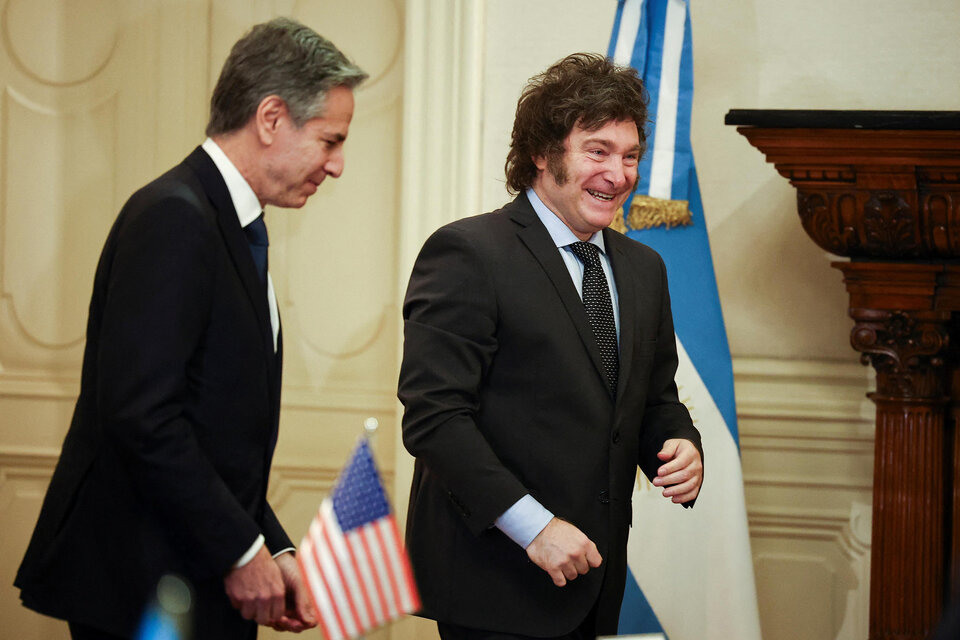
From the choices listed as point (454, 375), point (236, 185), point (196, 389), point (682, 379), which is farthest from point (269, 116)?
point (682, 379)

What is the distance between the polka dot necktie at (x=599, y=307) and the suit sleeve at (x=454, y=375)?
22cm

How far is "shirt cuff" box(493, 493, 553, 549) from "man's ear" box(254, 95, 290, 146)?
0.77 meters

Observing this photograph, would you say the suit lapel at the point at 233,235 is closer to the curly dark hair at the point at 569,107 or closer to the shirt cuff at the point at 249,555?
the shirt cuff at the point at 249,555

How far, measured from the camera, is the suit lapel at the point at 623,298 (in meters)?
2.09

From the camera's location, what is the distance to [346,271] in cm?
380

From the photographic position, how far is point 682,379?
3.08 m

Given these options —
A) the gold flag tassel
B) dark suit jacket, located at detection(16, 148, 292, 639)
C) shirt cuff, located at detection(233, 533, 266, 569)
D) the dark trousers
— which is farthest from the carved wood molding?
shirt cuff, located at detection(233, 533, 266, 569)

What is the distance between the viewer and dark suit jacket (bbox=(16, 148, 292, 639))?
1.47 metres

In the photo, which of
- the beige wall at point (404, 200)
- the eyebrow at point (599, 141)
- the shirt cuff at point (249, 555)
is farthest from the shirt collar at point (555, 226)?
the beige wall at point (404, 200)

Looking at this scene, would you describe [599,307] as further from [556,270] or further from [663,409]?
[663,409]

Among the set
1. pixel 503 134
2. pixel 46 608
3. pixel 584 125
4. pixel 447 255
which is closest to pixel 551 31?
pixel 503 134

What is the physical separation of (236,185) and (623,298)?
0.87 metres

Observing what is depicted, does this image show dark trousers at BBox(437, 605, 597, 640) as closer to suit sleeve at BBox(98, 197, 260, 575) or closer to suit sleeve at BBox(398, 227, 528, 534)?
suit sleeve at BBox(398, 227, 528, 534)

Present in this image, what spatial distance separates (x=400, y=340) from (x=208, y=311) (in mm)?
2090
